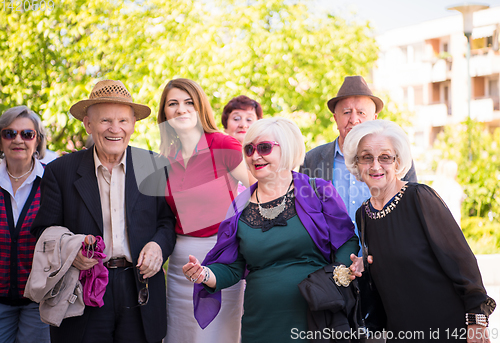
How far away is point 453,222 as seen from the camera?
245 centimetres

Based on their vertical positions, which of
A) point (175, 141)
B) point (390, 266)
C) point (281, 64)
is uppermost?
point (281, 64)

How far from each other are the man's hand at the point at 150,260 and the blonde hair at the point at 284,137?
3.02 feet

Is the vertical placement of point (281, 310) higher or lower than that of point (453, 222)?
lower

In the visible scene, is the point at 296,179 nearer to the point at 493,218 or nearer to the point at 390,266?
the point at 390,266

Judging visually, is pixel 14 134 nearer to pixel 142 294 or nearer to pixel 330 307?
pixel 142 294

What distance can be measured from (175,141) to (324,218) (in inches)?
57.1

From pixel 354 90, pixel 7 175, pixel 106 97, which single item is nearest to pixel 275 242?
pixel 106 97

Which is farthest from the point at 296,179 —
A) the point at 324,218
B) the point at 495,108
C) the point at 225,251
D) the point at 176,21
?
the point at 495,108

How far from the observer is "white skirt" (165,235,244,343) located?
10.7 ft

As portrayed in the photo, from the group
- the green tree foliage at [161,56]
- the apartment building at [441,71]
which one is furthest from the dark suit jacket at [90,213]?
the apartment building at [441,71]

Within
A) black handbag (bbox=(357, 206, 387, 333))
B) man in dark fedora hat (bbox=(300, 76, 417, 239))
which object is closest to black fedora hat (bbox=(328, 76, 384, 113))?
man in dark fedora hat (bbox=(300, 76, 417, 239))

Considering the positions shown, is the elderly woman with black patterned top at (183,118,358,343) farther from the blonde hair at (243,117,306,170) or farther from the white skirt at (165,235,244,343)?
the white skirt at (165,235,244,343)

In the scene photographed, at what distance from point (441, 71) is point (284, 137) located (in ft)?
116

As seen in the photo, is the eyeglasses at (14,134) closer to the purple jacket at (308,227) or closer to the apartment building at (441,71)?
the purple jacket at (308,227)
